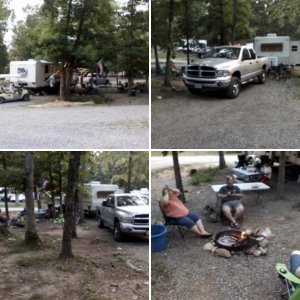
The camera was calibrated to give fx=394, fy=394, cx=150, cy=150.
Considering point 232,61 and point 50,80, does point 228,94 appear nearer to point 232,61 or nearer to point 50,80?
point 232,61

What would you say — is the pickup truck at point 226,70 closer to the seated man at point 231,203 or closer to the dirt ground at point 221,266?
the seated man at point 231,203

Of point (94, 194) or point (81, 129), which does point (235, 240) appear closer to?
point (81, 129)

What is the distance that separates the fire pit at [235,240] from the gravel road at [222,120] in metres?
1.02

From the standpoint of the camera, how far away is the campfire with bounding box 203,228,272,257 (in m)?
4.33

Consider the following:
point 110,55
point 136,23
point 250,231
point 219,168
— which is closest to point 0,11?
point 110,55

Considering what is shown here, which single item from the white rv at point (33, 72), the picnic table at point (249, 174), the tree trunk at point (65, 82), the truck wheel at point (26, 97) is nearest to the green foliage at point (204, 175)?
the picnic table at point (249, 174)

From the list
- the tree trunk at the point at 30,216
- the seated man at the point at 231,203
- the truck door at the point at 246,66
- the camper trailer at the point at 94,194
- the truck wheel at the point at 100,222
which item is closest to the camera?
the seated man at the point at 231,203

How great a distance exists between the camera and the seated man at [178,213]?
468 centimetres

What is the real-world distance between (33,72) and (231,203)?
926cm

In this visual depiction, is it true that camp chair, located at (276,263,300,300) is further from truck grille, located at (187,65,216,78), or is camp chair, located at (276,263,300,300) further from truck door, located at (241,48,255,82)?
truck door, located at (241,48,255,82)

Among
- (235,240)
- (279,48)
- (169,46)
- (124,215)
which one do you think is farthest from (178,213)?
(279,48)

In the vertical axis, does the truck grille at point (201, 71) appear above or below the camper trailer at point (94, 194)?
above

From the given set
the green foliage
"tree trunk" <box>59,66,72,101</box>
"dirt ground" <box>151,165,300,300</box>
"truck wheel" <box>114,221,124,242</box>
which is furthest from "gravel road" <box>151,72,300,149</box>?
"tree trunk" <box>59,66,72,101</box>

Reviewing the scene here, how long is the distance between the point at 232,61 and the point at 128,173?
102 inches
